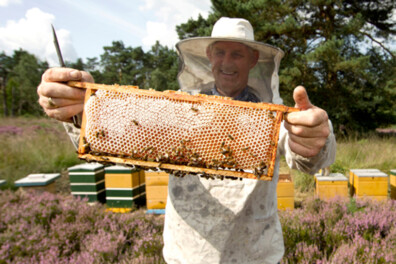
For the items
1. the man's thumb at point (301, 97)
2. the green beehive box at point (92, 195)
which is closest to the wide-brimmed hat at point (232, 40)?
the man's thumb at point (301, 97)

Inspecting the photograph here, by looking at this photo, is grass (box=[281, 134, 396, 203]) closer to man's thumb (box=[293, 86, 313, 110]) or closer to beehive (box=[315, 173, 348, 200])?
beehive (box=[315, 173, 348, 200])

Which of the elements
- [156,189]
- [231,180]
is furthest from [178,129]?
[156,189]

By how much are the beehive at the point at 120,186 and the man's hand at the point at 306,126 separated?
542cm

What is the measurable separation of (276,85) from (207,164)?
45.3 inches

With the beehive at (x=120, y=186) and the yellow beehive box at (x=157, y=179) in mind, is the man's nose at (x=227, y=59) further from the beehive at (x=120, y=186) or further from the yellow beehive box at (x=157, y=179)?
the beehive at (x=120, y=186)

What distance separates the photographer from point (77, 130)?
1.79 meters

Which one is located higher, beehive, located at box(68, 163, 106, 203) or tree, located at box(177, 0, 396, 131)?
tree, located at box(177, 0, 396, 131)

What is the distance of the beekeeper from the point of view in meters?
1.44

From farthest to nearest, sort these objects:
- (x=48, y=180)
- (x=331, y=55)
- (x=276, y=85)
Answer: (x=331, y=55) < (x=48, y=180) < (x=276, y=85)

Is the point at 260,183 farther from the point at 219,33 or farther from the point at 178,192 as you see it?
the point at 219,33

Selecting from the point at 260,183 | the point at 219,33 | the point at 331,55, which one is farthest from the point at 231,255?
the point at 331,55

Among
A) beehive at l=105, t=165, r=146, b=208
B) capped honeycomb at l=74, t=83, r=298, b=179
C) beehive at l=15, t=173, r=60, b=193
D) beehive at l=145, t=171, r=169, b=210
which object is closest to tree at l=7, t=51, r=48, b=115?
beehive at l=15, t=173, r=60, b=193

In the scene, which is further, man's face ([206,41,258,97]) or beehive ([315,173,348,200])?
beehive ([315,173,348,200])

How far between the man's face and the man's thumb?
38.0 inches
